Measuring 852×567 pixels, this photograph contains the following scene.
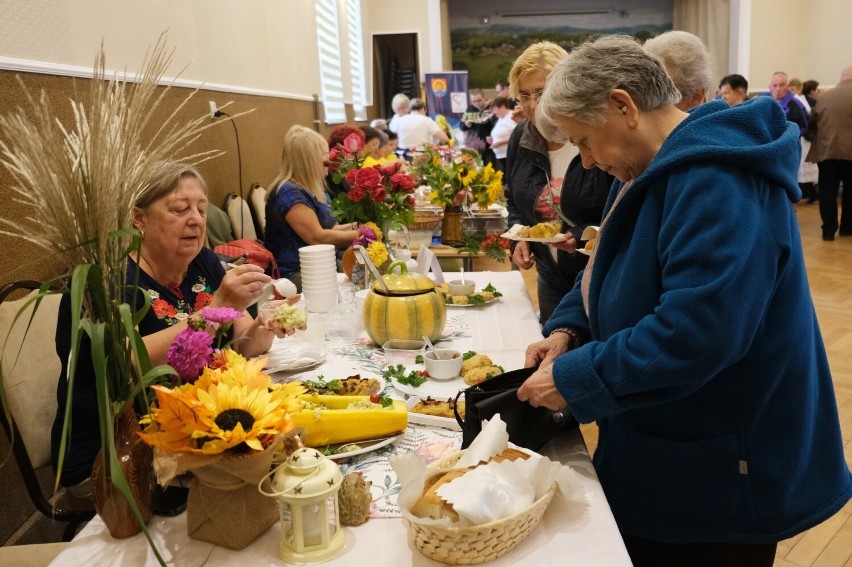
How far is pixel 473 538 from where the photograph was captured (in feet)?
3.20

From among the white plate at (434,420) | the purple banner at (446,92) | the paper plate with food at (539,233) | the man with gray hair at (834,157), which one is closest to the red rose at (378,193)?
the paper plate with food at (539,233)

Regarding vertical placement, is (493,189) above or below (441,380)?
above

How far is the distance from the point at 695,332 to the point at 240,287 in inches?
40.1

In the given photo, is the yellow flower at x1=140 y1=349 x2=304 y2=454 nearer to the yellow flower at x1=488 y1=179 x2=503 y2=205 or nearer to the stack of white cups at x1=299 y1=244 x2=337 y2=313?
the stack of white cups at x1=299 y1=244 x2=337 y2=313

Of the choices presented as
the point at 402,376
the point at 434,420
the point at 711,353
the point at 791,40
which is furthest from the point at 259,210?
the point at 791,40

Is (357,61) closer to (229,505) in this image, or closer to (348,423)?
(348,423)

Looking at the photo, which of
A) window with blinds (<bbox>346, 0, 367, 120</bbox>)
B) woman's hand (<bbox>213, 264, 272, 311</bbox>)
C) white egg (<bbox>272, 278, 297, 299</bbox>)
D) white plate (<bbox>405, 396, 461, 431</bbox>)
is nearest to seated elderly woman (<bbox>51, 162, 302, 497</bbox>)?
woman's hand (<bbox>213, 264, 272, 311</bbox>)

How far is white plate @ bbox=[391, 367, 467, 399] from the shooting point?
1591 millimetres

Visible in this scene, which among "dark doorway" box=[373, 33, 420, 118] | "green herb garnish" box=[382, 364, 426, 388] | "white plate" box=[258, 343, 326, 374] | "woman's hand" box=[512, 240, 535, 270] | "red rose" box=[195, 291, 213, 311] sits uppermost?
"dark doorway" box=[373, 33, 420, 118]

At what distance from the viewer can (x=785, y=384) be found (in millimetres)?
1206

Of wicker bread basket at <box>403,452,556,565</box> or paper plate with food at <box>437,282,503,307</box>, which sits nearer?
wicker bread basket at <box>403,452,556,565</box>

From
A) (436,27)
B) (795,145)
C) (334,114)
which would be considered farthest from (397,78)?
(795,145)

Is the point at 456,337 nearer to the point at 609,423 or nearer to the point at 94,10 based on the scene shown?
the point at 609,423

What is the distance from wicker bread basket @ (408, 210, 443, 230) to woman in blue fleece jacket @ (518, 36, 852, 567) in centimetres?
231
